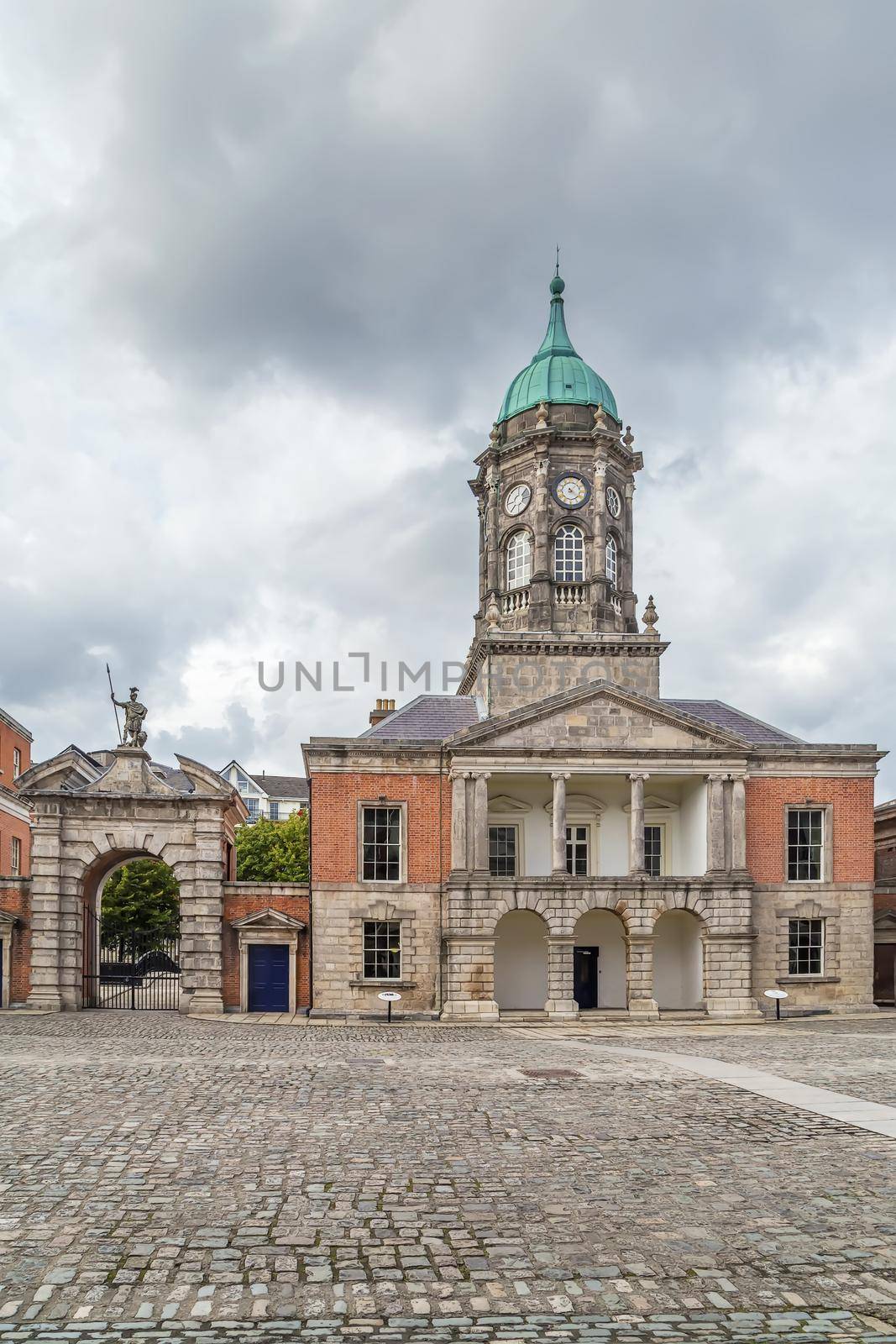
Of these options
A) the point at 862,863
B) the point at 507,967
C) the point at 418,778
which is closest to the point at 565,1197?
the point at 418,778

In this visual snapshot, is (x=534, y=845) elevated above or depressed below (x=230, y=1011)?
above

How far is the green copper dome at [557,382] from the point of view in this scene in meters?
42.4

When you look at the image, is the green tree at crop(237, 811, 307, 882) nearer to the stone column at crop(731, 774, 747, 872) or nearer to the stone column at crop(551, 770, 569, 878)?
the stone column at crop(551, 770, 569, 878)

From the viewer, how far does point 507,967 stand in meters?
36.0

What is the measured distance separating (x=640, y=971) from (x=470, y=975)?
213 inches

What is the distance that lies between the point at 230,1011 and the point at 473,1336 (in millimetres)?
27435

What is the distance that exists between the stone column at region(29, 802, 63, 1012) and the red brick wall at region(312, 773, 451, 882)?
7792 mm

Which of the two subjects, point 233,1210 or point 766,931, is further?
point 766,931

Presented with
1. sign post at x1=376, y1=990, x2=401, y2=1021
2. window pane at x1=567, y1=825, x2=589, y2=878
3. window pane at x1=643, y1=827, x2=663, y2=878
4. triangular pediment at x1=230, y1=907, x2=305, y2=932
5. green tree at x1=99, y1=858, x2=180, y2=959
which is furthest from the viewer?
green tree at x1=99, y1=858, x2=180, y2=959

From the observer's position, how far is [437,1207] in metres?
10.3

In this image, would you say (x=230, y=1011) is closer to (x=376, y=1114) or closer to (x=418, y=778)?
(x=418, y=778)

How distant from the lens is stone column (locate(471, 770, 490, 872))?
33.4 metres

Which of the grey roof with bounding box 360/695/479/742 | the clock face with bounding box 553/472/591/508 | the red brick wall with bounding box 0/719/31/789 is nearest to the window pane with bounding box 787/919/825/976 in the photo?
the grey roof with bounding box 360/695/479/742

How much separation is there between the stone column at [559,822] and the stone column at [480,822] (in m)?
2.17
